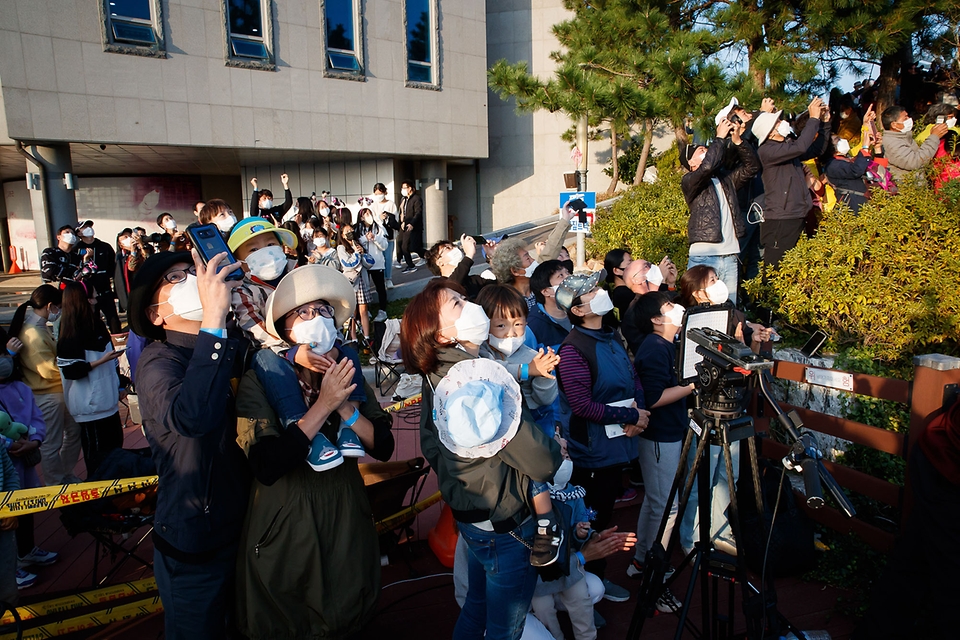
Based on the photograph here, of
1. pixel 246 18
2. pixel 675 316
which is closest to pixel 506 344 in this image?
pixel 675 316

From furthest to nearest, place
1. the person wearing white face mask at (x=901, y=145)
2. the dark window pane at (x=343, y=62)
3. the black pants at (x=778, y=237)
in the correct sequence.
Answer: the dark window pane at (x=343, y=62)
the person wearing white face mask at (x=901, y=145)
the black pants at (x=778, y=237)

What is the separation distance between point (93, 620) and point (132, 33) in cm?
1588

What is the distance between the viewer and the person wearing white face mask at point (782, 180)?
563 centimetres

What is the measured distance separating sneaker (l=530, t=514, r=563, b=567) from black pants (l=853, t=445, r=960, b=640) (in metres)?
1.61

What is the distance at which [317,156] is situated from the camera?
62.4 ft

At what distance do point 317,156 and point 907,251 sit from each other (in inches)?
696

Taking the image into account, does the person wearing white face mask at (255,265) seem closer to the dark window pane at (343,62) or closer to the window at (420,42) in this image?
the dark window pane at (343,62)

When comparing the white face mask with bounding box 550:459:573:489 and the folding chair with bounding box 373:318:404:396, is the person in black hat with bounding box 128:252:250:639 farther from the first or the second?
the folding chair with bounding box 373:318:404:396

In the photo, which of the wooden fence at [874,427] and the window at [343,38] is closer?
the wooden fence at [874,427]

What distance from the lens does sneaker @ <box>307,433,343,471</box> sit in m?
2.22

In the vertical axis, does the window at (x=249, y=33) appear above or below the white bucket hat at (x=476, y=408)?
above

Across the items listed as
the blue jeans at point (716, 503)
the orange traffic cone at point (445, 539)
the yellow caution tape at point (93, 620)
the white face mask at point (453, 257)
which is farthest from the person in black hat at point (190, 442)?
the white face mask at point (453, 257)

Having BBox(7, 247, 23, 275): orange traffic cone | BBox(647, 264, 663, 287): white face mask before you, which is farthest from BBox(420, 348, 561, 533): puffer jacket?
BBox(7, 247, 23, 275): orange traffic cone

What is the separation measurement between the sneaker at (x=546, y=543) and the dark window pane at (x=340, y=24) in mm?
18068
